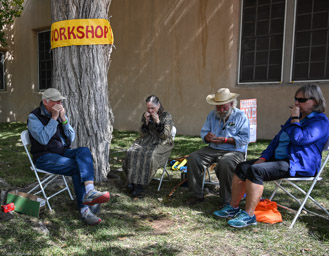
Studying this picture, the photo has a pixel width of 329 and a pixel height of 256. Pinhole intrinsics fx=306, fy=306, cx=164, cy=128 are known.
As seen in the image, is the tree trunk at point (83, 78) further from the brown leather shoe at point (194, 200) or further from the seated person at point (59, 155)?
the brown leather shoe at point (194, 200)

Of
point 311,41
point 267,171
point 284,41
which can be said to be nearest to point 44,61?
point 284,41

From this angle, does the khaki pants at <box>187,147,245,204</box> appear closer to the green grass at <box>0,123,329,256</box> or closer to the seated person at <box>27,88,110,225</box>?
the green grass at <box>0,123,329,256</box>

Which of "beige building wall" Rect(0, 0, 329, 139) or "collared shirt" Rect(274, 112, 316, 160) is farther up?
"beige building wall" Rect(0, 0, 329, 139)

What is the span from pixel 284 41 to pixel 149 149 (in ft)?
19.0

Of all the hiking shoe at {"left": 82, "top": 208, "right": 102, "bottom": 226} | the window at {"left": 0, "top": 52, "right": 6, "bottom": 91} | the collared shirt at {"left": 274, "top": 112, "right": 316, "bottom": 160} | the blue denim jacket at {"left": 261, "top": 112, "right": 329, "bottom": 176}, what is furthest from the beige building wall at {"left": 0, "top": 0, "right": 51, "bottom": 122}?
the blue denim jacket at {"left": 261, "top": 112, "right": 329, "bottom": 176}

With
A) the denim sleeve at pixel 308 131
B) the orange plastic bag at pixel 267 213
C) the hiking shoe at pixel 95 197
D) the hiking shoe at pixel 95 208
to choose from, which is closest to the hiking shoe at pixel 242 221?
the orange plastic bag at pixel 267 213

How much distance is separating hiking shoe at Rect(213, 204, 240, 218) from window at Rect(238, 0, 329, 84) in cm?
Result: 570

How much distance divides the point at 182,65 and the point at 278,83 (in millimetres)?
2951

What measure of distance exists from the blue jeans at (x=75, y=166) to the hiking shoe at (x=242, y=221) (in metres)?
1.57

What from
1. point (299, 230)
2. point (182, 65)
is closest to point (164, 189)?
point (299, 230)

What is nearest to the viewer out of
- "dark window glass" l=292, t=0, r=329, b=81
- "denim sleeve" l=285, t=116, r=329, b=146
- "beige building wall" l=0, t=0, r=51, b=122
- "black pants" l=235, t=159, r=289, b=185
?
"denim sleeve" l=285, t=116, r=329, b=146

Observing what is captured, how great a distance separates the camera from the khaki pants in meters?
3.68

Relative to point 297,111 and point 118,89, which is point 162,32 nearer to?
Answer: point 118,89

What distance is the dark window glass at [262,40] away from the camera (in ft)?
27.1
